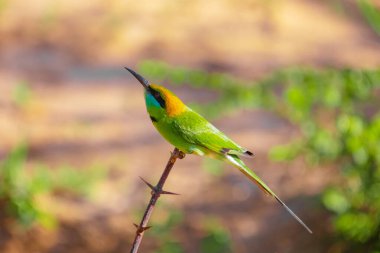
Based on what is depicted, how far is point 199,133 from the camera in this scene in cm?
121

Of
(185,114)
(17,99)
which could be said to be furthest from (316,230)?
(17,99)

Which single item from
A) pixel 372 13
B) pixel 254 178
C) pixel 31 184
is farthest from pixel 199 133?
pixel 372 13

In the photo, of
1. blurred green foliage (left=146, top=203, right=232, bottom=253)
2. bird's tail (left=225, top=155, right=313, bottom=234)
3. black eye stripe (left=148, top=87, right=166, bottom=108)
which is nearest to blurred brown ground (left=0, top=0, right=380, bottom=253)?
blurred green foliage (left=146, top=203, right=232, bottom=253)

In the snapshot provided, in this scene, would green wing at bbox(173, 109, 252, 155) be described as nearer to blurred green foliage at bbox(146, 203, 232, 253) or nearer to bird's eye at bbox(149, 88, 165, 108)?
bird's eye at bbox(149, 88, 165, 108)

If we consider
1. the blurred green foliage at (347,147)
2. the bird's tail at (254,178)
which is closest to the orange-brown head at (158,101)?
the bird's tail at (254,178)

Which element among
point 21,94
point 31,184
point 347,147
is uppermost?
point 347,147

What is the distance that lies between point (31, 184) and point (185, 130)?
280 centimetres

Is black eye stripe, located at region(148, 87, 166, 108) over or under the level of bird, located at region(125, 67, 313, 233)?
over

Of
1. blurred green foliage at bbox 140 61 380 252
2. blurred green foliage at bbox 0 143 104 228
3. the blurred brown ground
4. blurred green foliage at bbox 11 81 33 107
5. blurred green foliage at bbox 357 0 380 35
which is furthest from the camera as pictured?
blurred green foliage at bbox 11 81 33 107

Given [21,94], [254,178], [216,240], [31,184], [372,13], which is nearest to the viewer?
[254,178]

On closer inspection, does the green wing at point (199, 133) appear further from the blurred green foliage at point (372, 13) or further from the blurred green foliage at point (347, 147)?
the blurred green foliage at point (372, 13)

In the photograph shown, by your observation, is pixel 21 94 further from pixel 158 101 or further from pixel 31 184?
pixel 158 101

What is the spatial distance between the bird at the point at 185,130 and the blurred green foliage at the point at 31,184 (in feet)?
8.40

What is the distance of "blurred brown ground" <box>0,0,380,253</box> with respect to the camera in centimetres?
371
